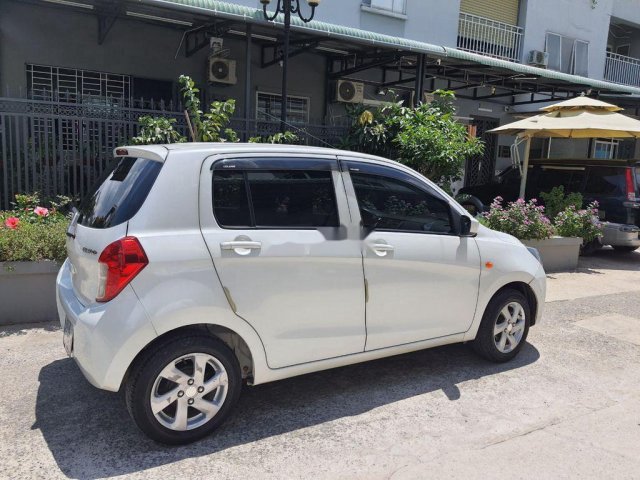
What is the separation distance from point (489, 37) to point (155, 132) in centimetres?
1149

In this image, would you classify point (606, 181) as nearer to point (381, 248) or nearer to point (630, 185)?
point (630, 185)

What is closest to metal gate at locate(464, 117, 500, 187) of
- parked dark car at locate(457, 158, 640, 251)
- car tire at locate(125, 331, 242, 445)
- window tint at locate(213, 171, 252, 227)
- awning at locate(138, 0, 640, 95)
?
awning at locate(138, 0, 640, 95)

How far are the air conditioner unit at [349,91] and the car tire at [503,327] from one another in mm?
8303

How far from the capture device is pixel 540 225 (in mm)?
8461

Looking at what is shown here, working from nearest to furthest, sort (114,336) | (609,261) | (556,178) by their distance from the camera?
(114,336) → (609,261) → (556,178)

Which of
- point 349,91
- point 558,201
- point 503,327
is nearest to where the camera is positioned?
point 503,327

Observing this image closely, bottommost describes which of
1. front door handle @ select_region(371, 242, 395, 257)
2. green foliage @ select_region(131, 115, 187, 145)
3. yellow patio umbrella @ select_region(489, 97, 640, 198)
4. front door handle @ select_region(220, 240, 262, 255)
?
Answer: front door handle @ select_region(371, 242, 395, 257)

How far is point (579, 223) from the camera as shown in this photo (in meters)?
9.02

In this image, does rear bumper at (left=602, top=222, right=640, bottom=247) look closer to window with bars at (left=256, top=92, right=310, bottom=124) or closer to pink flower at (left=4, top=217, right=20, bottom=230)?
window with bars at (left=256, top=92, right=310, bottom=124)

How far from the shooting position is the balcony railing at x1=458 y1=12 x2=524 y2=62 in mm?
14531

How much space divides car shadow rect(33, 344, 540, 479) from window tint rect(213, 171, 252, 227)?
135cm

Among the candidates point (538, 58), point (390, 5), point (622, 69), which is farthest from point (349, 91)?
point (622, 69)

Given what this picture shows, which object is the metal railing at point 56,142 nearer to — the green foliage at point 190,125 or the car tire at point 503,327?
the green foliage at point 190,125

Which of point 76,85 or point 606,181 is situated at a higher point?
point 76,85
